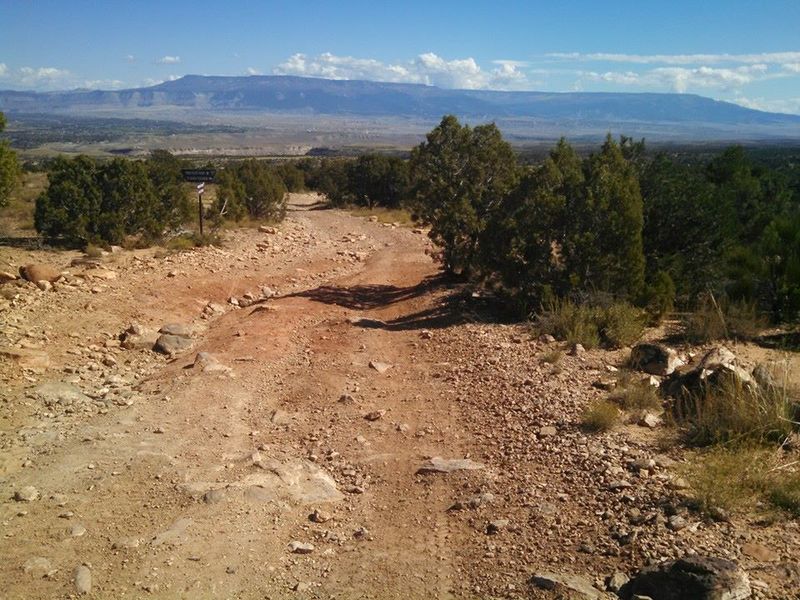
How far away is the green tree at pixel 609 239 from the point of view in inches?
415

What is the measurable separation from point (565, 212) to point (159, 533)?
8.17 meters

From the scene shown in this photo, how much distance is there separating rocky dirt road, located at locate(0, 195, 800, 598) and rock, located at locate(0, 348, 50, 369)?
3 centimetres

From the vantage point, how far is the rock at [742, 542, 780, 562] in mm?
4246

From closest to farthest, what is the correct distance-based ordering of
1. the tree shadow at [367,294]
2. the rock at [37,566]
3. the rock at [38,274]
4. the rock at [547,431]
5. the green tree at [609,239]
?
1. the rock at [37,566]
2. the rock at [547,431]
3. the green tree at [609,239]
4. the rock at [38,274]
5. the tree shadow at [367,294]

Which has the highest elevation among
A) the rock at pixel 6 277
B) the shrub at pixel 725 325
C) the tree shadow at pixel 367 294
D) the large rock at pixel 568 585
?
the shrub at pixel 725 325

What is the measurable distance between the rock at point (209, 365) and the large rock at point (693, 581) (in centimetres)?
617

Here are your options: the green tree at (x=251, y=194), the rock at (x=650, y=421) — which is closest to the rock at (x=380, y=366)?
the rock at (x=650, y=421)

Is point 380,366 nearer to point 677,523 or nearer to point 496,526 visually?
point 496,526

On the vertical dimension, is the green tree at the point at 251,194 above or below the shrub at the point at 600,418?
above

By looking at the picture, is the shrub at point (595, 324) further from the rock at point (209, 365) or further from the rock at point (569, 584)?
the rock at point (569, 584)

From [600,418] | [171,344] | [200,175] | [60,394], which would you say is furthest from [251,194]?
[600,418]

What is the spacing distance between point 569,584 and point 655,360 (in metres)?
4.54

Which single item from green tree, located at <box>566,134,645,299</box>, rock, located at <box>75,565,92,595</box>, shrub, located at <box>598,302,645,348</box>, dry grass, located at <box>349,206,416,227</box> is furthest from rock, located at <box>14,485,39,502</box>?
dry grass, located at <box>349,206,416,227</box>

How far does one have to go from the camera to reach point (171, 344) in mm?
10742
